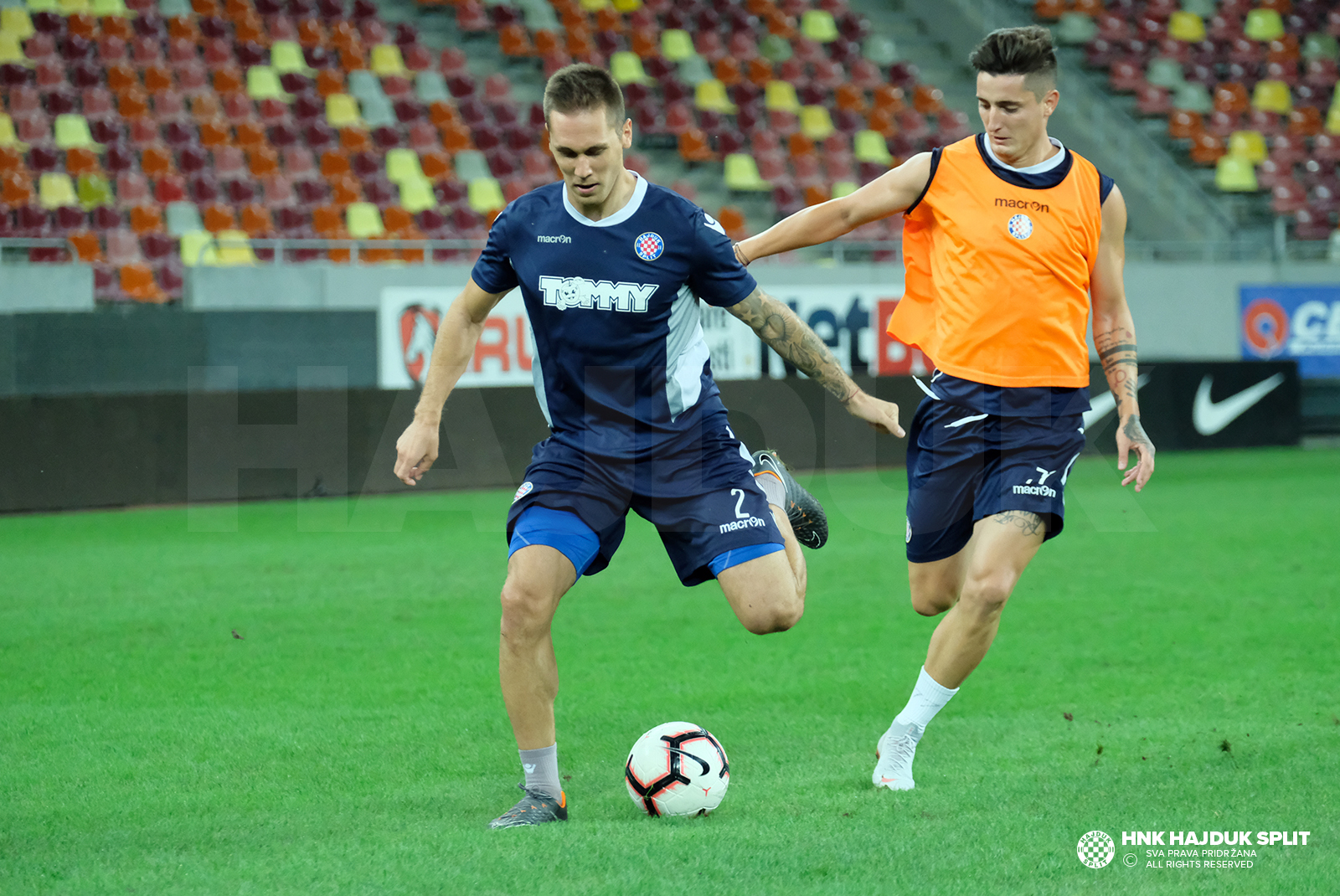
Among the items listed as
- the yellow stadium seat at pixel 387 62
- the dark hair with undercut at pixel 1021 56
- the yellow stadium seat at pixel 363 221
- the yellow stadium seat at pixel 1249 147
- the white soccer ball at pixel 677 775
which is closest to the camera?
the white soccer ball at pixel 677 775

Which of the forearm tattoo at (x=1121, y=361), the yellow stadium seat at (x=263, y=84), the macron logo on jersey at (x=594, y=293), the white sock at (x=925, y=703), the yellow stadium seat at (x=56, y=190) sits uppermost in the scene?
the macron logo on jersey at (x=594, y=293)

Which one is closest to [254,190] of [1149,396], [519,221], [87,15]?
[87,15]

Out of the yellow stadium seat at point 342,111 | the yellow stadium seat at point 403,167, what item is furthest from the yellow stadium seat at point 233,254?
the yellow stadium seat at point 342,111

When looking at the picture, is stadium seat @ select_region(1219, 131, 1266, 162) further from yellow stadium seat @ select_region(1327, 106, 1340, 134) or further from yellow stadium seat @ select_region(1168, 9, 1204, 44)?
yellow stadium seat @ select_region(1168, 9, 1204, 44)

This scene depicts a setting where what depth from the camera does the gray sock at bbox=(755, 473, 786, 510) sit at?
5.55 metres

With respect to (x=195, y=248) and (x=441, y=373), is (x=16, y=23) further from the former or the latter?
(x=441, y=373)

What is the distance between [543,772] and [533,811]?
0.47 ft

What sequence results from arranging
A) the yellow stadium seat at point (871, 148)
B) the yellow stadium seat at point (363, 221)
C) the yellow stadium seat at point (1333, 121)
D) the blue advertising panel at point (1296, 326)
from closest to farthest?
the yellow stadium seat at point (363, 221) < the blue advertising panel at point (1296, 326) < the yellow stadium seat at point (871, 148) < the yellow stadium seat at point (1333, 121)

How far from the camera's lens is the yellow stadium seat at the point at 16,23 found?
17375mm

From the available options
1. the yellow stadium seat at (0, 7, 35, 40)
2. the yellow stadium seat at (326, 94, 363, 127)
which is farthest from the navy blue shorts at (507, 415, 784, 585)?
the yellow stadium seat at (0, 7, 35, 40)

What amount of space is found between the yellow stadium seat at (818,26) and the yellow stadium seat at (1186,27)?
6.29 metres

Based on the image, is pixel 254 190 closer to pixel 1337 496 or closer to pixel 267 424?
pixel 267 424

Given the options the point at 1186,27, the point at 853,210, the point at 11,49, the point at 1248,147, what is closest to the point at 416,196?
the point at 11,49

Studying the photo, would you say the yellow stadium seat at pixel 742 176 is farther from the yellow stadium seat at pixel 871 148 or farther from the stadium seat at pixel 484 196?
the stadium seat at pixel 484 196
